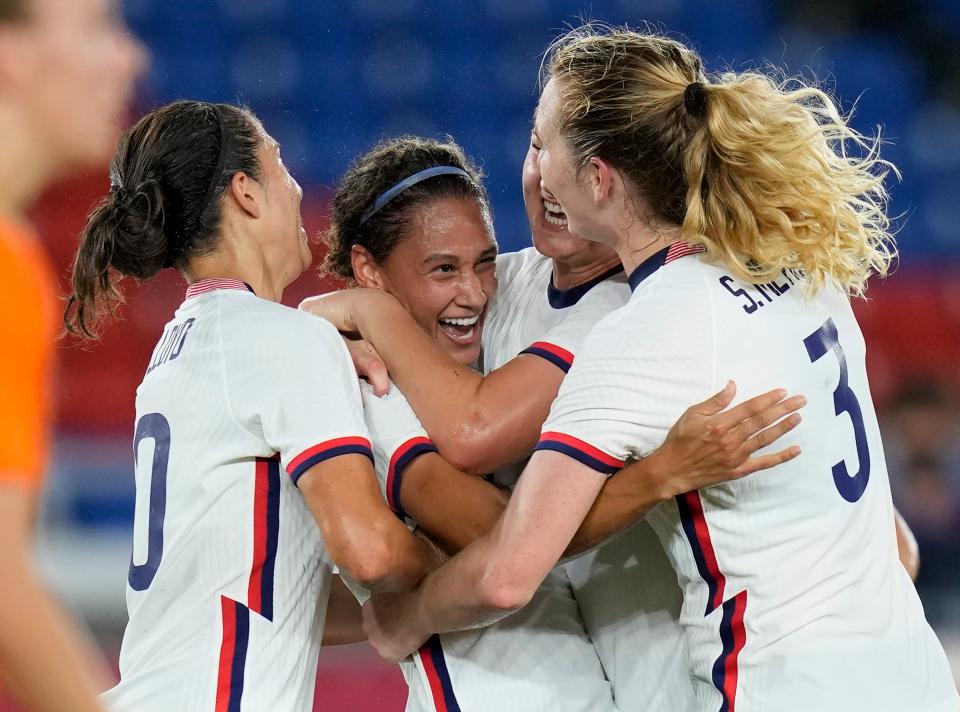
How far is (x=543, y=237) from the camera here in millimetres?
2535

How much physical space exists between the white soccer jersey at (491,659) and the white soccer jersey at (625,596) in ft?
0.18

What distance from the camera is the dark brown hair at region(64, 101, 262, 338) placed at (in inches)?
87.4

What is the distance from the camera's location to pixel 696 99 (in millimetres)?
2020

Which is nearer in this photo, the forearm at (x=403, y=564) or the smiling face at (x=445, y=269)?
the forearm at (x=403, y=564)

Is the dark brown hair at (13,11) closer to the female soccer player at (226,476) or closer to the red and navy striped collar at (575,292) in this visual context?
the female soccer player at (226,476)

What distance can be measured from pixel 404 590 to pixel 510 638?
0.24 metres

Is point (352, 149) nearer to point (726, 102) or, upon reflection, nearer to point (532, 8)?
point (532, 8)

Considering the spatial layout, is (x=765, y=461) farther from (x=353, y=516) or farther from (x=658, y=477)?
(x=353, y=516)

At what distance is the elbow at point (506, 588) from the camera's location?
1.90m

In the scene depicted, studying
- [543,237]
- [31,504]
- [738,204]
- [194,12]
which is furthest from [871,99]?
[31,504]

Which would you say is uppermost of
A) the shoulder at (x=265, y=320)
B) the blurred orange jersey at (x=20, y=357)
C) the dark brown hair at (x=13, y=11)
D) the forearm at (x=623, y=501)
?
the dark brown hair at (x=13, y=11)

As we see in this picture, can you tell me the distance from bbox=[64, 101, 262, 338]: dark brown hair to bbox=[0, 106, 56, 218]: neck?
81 cm

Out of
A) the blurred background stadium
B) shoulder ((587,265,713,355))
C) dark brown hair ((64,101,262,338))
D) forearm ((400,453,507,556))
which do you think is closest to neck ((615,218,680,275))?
shoulder ((587,265,713,355))

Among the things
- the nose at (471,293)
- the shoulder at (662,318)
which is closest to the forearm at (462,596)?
the shoulder at (662,318)
